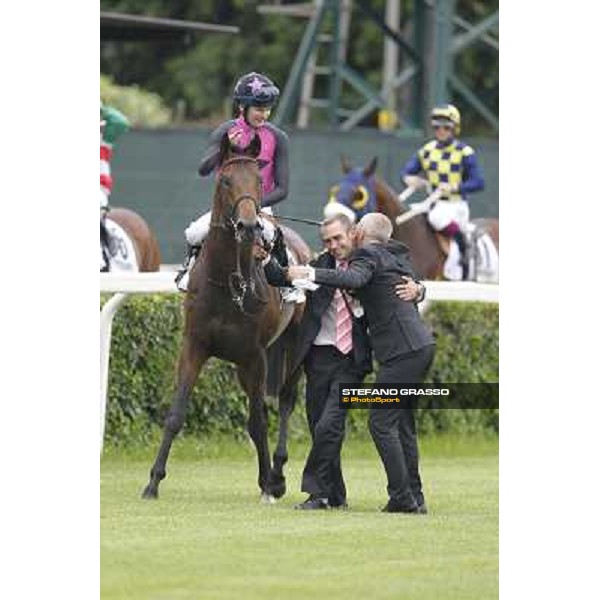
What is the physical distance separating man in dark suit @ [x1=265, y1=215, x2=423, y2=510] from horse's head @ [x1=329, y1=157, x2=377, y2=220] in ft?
22.9

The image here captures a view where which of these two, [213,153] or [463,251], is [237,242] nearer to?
[213,153]

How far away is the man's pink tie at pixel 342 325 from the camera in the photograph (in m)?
10.8

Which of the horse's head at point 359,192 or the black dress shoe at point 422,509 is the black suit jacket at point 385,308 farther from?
the horse's head at point 359,192

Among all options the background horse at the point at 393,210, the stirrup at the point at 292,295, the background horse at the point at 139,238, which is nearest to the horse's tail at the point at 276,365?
the stirrup at the point at 292,295

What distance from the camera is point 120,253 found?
17016mm

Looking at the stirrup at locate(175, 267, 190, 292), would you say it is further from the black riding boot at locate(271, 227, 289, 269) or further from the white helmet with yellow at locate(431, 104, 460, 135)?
the white helmet with yellow at locate(431, 104, 460, 135)

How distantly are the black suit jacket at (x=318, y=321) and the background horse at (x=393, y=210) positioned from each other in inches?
273

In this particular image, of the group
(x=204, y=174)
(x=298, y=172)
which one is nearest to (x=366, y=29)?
(x=298, y=172)

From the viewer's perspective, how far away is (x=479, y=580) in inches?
323

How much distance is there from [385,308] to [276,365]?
1.71m

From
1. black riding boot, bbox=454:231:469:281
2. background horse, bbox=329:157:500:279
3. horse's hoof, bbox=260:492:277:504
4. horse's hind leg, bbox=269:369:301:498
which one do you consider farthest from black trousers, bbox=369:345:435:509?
black riding boot, bbox=454:231:469:281

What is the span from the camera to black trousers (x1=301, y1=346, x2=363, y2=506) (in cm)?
1071

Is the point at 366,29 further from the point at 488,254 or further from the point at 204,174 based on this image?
the point at 204,174
